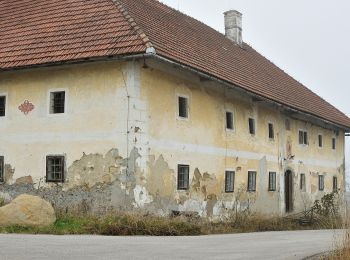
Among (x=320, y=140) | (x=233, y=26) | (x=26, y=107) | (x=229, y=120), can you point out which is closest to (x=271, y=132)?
(x=229, y=120)

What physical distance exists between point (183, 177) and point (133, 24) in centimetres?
504

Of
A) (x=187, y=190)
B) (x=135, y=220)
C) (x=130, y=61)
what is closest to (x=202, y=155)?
(x=187, y=190)

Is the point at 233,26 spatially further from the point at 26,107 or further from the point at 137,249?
the point at 137,249

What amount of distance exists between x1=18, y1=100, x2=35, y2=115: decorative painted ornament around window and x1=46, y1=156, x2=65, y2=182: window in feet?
5.57

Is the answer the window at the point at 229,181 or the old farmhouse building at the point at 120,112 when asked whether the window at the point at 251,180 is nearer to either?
the old farmhouse building at the point at 120,112

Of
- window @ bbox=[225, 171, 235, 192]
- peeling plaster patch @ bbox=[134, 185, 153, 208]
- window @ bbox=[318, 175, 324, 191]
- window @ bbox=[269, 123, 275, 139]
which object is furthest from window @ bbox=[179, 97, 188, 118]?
window @ bbox=[318, 175, 324, 191]

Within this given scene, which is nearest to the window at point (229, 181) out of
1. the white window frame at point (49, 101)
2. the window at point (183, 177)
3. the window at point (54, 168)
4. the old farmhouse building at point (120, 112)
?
the old farmhouse building at point (120, 112)

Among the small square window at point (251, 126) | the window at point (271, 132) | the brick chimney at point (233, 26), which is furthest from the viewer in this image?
the brick chimney at point (233, 26)

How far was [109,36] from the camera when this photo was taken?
50.6 ft

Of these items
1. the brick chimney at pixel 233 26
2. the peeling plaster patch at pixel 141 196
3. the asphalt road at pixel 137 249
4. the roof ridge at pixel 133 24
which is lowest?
the asphalt road at pixel 137 249

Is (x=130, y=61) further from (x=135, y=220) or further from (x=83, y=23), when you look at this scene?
(x=135, y=220)

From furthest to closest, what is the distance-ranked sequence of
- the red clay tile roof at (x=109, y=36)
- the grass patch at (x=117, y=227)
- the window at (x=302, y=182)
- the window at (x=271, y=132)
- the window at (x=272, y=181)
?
the window at (x=302, y=182)
the window at (x=271, y=132)
the window at (x=272, y=181)
the red clay tile roof at (x=109, y=36)
the grass patch at (x=117, y=227)

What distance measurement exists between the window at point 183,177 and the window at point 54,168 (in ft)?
11.8

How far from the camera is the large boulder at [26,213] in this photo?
39.8ft
